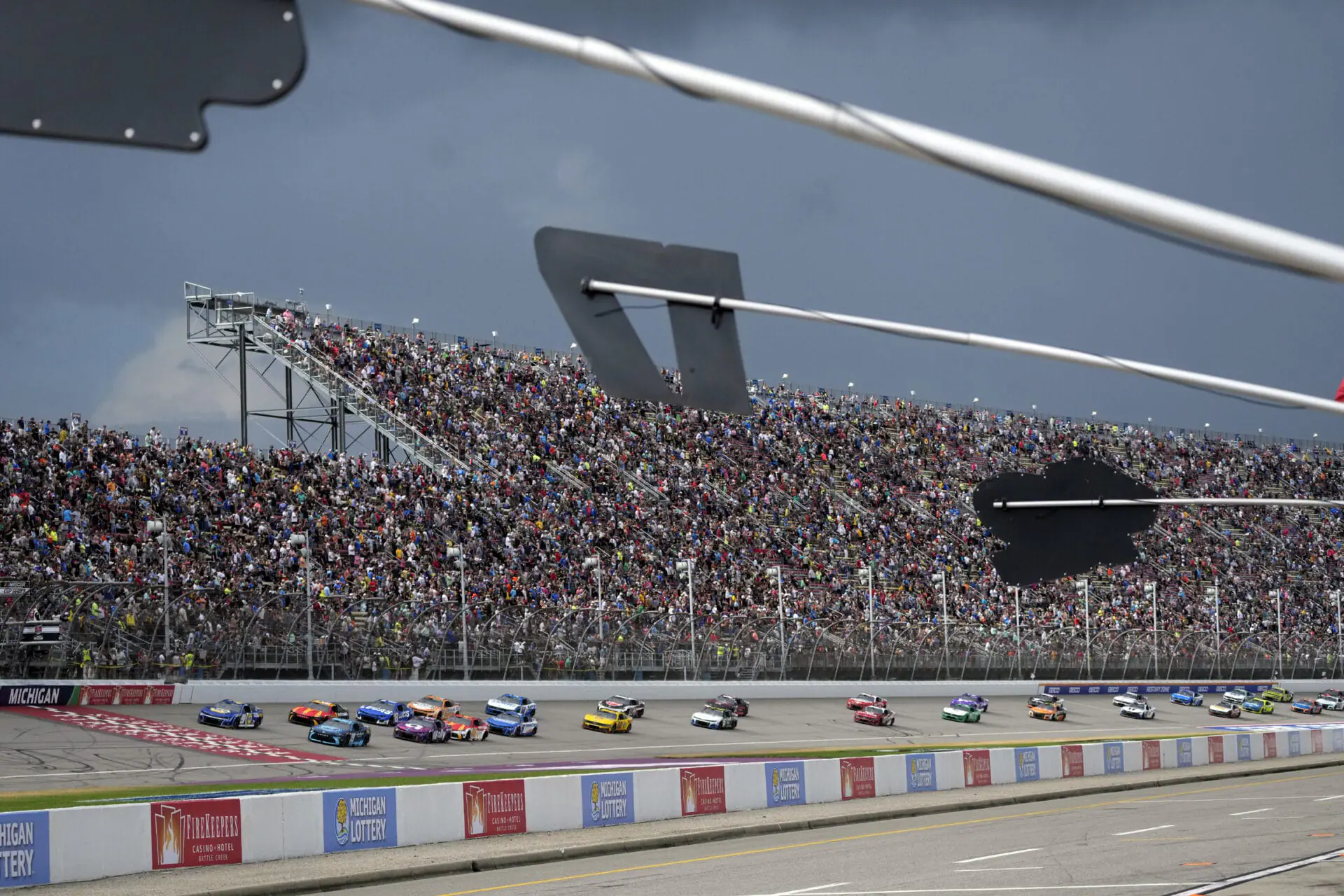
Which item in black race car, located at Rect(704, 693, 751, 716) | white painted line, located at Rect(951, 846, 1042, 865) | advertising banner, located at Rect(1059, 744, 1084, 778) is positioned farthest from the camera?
black race car, located at Rect(704, 693, 751, 716)

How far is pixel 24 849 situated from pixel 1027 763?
24.4 m

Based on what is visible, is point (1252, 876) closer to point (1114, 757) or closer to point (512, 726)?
point (1114, 757)

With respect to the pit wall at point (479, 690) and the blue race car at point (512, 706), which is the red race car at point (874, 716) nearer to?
the pit wall at point (479, 690)

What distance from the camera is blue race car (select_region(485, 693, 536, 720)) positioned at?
123 feet

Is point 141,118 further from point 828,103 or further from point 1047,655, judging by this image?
point 1047,655

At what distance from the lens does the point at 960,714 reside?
4884cm

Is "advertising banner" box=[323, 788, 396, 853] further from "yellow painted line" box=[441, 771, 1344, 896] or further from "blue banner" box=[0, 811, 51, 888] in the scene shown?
"blue banner" box=[0, 811, 51, 888]

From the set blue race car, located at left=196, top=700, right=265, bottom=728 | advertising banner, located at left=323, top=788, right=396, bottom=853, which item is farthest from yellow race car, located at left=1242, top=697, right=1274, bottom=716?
advertising banner, located at left=323, top=788, right=396, bottom=853

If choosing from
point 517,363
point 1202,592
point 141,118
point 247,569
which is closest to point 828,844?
point 141,118

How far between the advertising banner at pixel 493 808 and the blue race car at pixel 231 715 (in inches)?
533

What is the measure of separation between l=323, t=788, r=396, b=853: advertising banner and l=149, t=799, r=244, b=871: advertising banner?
55.0 inches

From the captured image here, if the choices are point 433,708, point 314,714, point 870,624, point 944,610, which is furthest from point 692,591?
point 314,714

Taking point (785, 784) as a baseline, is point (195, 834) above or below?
above

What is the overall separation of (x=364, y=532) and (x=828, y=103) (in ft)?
135
